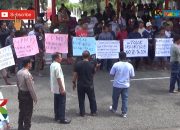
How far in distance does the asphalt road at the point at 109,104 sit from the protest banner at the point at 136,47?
1.36 meters

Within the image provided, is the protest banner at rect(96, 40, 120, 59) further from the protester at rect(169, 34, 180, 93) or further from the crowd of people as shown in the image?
the protester at rect(169, 34, 180, 93)

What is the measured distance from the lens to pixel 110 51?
1574 centimetres

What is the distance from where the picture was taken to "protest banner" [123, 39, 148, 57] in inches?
624

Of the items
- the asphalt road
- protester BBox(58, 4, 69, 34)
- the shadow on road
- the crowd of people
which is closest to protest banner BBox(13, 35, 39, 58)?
the crowd of people

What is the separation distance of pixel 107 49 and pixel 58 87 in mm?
5901

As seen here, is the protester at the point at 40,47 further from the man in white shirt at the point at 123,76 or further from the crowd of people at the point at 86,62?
the man in white shirt at the point at 123,76

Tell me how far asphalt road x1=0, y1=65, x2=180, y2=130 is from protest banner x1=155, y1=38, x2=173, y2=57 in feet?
4.69

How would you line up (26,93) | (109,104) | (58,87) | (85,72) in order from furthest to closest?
1. (109,104)
2. (85,72)
3. (58,87)
4. (26,93)

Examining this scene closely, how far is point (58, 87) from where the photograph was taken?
10.0 metres

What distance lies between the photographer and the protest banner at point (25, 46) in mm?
14234

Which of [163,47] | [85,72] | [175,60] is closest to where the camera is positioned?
[85,72]

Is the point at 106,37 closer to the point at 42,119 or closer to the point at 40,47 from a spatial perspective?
the point at 40,47

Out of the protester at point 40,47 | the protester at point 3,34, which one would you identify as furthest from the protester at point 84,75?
the protester at point 3,34

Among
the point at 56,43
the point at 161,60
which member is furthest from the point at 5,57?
the point at 161,60
